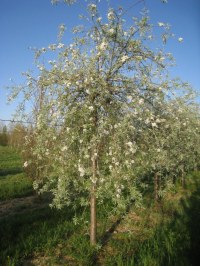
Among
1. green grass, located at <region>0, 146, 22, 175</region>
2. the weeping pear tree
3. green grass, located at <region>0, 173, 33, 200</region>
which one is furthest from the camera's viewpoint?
green grass, located at <region>0, 146, 22, 175</region>

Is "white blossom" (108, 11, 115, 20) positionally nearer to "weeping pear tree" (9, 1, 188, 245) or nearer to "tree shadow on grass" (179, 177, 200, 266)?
"weeping pear tree" (9, 1, 188, 245)

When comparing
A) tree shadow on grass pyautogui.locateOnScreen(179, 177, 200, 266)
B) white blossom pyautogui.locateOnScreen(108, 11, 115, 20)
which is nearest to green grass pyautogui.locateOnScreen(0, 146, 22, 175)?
tree shadow on grass pyautogui.locateOnScreen(179, 177, 200, 266)

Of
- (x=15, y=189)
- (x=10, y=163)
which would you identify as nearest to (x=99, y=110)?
(x=15, y=189)

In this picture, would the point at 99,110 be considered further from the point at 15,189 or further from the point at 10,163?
the point at 10,163

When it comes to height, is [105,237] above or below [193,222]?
below

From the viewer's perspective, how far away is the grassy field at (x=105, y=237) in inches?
264

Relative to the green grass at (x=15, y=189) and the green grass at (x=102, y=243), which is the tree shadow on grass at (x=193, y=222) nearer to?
the green grass at (x=102, y=243)

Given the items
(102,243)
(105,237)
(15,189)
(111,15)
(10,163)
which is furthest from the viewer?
(10,163)

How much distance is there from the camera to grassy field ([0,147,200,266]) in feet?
22.0

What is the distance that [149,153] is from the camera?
6.90m

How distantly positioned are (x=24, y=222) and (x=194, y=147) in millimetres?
10281

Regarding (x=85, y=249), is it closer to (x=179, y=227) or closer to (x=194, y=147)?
(x=179, y=227)

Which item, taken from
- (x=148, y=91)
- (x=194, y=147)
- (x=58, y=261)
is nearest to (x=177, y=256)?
(x=58, y=261)

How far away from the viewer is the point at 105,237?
846 centimetres
